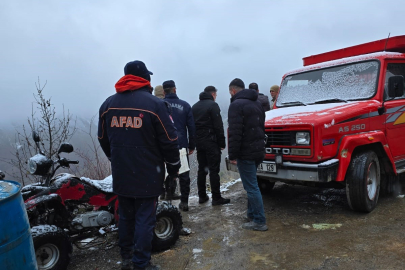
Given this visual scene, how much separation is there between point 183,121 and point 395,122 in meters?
3.31

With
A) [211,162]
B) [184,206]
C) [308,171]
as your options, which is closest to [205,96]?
[211,162]

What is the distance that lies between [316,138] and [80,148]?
537 centimetres

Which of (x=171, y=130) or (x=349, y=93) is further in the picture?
(x=349, y=93)

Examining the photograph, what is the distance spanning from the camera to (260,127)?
408cm

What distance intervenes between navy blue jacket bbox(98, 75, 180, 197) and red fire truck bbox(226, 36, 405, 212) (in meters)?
1.96

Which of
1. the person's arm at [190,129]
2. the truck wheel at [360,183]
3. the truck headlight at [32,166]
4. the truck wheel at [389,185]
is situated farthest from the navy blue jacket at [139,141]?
the truck wheel at [389,185]

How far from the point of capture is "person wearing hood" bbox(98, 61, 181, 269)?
294 cm

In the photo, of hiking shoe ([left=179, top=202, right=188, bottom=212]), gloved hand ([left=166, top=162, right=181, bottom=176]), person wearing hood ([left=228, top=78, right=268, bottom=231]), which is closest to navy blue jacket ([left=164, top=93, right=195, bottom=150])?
hiking shoe ([left=179, top=202, right=188, bottom=212])

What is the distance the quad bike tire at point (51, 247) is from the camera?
115 inches

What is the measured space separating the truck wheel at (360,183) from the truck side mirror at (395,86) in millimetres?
985

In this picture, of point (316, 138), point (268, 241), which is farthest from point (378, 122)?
point (268, 241)

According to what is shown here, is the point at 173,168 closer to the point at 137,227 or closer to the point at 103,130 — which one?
the point at 137,227

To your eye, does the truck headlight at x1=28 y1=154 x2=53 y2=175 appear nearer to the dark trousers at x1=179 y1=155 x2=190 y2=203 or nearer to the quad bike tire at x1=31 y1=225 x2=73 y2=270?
the quad bike tire at x1=31 y1=225 x2=73 y2=270

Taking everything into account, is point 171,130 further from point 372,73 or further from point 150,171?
point 372,73
